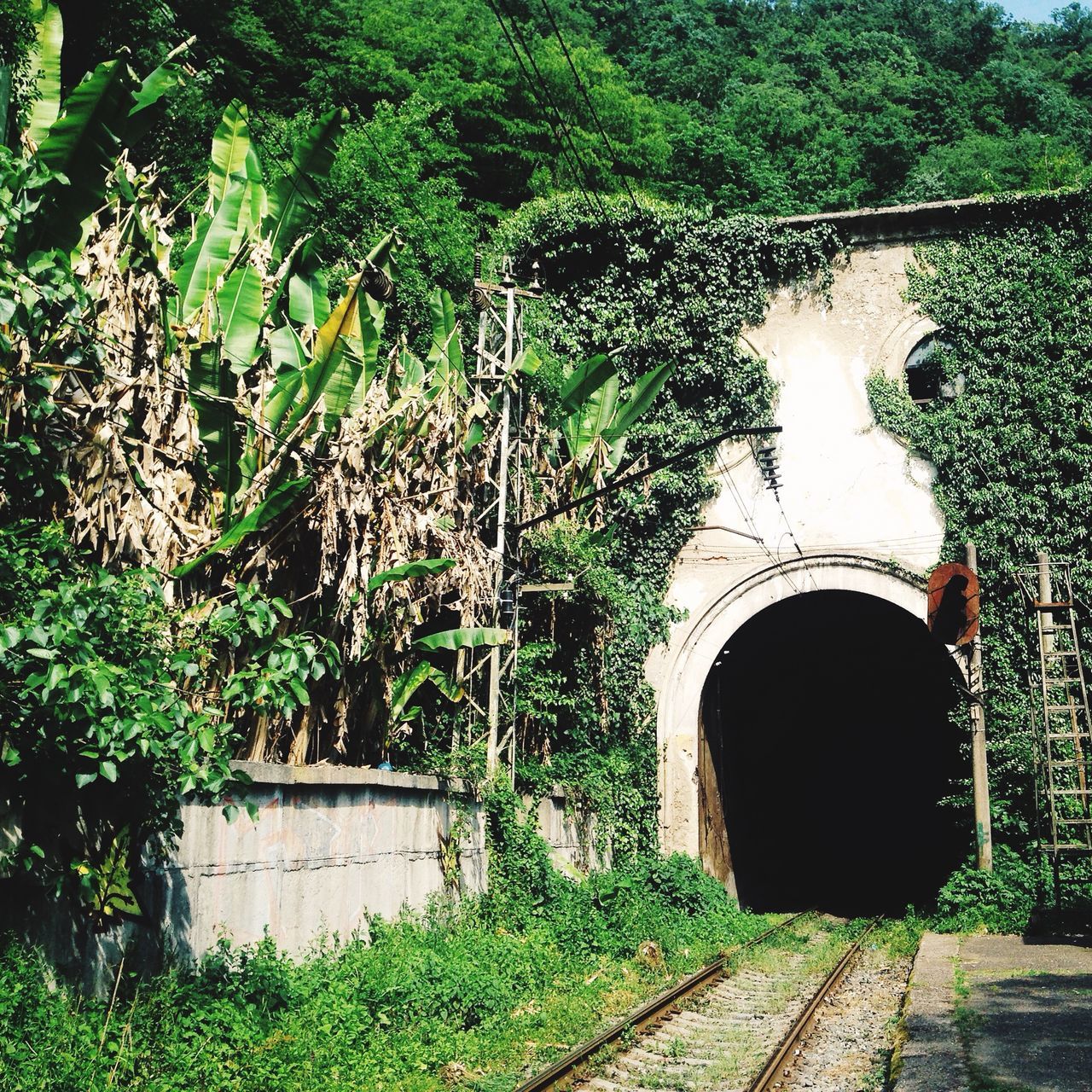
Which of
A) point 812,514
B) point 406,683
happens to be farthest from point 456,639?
point 812,514

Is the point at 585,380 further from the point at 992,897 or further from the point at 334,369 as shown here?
the point at 992,897

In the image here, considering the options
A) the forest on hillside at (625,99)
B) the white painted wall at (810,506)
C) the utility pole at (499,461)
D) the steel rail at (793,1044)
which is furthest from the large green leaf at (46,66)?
the white painted wall at (810,506)

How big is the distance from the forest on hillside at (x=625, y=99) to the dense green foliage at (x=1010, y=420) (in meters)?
1.65

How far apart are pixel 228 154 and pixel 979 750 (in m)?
12.0

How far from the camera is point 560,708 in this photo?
50.8 feet

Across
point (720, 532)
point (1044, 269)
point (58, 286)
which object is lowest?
point (58, 286)

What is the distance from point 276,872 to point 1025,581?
11.6m

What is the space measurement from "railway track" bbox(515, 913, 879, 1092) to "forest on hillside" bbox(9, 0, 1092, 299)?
11305mm

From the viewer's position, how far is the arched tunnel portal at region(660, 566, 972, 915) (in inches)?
680

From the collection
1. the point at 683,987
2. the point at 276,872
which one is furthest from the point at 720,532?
the point at 276,872

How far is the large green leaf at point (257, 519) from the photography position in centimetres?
862

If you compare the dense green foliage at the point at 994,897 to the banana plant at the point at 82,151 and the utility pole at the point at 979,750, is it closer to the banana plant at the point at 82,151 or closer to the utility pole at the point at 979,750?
the utility pole at the point at 979,750

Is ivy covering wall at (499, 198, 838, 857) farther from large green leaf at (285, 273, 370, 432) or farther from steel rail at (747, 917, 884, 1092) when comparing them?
large green leaf at (285, 273, 370, 432)

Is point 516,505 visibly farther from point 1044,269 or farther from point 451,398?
point 1044,269
